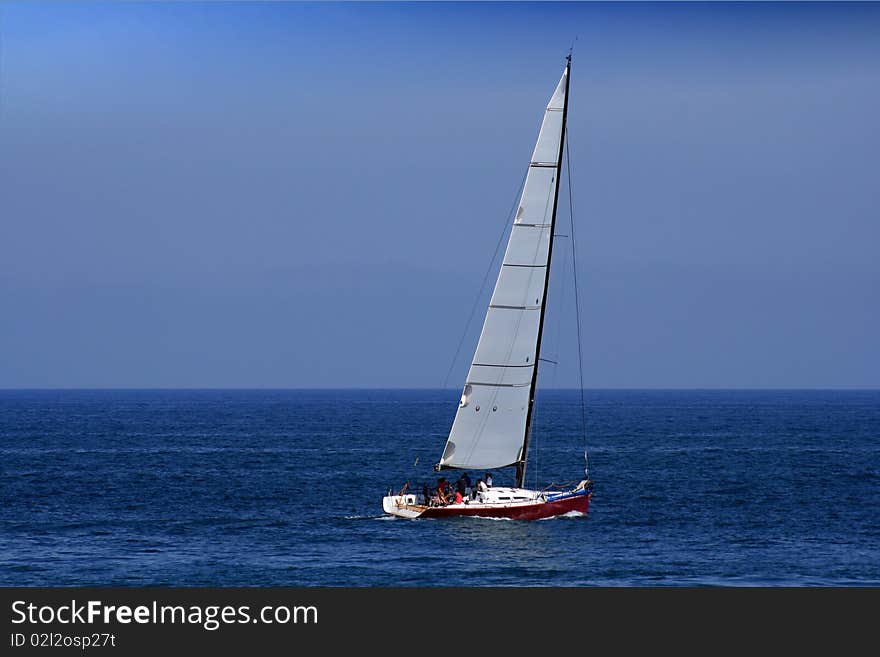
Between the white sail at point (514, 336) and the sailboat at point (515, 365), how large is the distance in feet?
0.14

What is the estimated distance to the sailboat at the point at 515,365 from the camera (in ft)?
178

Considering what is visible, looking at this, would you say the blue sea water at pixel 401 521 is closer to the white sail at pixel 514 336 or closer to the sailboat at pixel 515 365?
the sailboat at pixel 515 365

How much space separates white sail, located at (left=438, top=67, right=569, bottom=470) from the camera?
180ft

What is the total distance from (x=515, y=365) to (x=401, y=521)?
8.34 metres

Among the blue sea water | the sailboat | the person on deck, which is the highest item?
the sailboat

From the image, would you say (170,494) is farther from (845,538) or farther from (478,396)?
(845,538)

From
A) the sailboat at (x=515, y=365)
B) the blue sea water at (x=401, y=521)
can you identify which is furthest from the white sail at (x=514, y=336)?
the blue sea water at (x=401, y=521)

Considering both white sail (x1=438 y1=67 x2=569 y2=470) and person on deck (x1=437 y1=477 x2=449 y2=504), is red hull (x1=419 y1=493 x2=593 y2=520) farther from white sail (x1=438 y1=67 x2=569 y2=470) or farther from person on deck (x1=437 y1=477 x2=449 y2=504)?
white sail (x1=438 y1=67 x2=569 y2=470)

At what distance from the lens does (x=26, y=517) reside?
5875 centimetres

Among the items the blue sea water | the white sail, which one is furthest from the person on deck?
the white sail

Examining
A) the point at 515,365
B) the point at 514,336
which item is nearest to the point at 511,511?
the point at 515,365

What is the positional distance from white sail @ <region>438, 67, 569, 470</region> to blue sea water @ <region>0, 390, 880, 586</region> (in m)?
3.94

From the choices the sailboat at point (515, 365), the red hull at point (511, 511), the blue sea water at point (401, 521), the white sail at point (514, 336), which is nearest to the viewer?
the blue sea water at point (401, 521)

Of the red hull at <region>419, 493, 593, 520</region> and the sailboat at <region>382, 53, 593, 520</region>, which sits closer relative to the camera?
the red hull at <region>419, 493, 593, 520</region>
